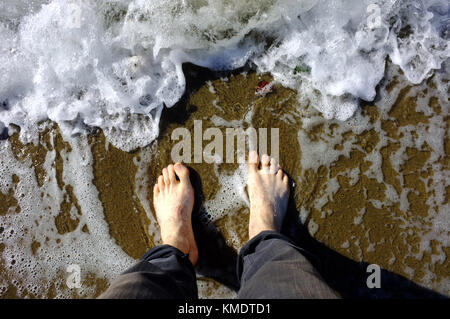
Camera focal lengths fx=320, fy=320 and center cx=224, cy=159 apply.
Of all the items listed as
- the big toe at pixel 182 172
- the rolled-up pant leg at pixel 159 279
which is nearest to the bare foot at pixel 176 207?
the big toe at pixel 182 172

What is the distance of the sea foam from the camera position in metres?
2.22

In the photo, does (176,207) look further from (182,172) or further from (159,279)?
(159,279)

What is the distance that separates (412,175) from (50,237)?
2.53 m

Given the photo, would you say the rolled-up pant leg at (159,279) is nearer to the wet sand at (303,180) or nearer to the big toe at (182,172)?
the wet sand at (303,180)

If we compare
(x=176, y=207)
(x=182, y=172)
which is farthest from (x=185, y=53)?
(x=176, y=207)

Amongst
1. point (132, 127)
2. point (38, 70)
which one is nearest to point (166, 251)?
point (132, 127)

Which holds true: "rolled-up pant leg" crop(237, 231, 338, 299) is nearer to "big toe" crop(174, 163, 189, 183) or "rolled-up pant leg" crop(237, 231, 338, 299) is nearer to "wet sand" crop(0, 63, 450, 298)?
"wet sand" crop(0, 63, 450, 298)

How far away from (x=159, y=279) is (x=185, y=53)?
4.91ft

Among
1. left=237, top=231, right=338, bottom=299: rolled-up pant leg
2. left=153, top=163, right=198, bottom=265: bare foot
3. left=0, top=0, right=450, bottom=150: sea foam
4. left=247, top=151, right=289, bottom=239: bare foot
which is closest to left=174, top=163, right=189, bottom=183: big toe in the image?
left=153, top=163, right=198, bottom=265: bare foot

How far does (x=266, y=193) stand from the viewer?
2.16 metres

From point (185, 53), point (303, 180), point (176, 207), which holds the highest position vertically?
point (185, 53)

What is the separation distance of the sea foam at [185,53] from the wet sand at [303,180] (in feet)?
0.35

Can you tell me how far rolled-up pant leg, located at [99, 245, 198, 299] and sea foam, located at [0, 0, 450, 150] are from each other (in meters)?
0.80

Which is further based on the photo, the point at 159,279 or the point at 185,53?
the point at 185,53
